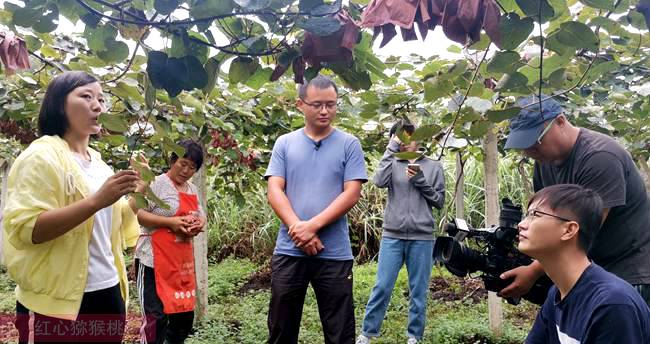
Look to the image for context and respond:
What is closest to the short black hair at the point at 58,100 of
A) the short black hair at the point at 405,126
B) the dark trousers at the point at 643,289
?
the short black hair at the point at 405,126

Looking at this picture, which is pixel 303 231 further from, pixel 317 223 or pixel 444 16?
pixel 444 16

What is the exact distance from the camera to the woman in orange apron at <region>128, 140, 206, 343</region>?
285cm

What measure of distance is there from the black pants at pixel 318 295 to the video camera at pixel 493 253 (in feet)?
1.94

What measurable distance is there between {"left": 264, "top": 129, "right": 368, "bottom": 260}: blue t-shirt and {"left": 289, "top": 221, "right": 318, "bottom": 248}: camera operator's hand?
79 millimetres

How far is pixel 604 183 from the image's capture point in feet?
5.58

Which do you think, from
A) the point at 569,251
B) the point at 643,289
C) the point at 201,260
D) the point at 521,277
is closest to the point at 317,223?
the point at 521,277

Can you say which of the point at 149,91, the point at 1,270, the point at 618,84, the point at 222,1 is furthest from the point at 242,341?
the point at 1,270

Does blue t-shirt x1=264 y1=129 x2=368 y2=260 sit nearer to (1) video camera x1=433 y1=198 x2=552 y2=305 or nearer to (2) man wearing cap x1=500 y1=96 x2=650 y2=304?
(1) video camera x1=433 y1=198 x2=552 y2=305

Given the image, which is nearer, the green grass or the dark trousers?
the dark trousers

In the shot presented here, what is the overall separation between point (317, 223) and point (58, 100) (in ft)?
3.51

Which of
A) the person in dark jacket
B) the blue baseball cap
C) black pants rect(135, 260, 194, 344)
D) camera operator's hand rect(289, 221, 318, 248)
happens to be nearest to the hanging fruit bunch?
the blue baseball cap

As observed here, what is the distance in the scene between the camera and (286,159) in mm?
2545

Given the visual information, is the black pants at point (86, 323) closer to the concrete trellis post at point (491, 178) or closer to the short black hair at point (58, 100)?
the short black hair at point (58, 100)

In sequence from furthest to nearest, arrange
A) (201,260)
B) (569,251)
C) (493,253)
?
1. (201,260)
2. (493,253)
3. (569,251)
